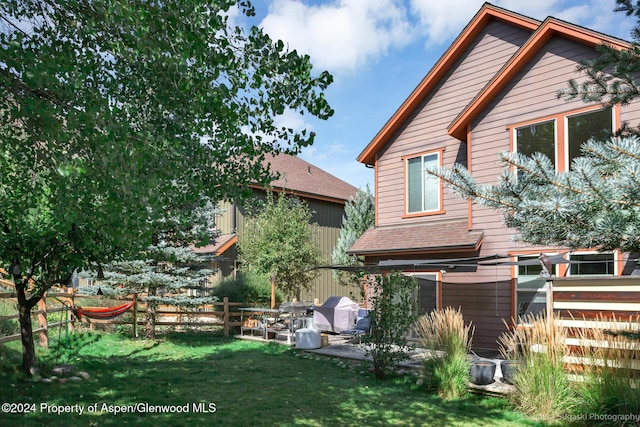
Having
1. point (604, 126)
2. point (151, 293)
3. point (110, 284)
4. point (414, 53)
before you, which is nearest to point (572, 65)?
point (604, 126)

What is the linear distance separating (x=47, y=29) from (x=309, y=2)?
21.4ft

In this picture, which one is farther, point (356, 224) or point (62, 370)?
point (356, 224)

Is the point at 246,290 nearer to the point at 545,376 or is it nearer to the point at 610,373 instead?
the point at 545,376

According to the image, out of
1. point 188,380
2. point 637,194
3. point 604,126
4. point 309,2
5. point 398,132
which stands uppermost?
point 309,2

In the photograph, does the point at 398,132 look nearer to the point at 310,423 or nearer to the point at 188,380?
the point at 188,380

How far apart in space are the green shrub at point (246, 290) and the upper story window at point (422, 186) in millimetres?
6514

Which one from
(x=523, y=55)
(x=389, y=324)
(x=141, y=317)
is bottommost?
(x=141, y=317)

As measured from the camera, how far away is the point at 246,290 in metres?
17.8

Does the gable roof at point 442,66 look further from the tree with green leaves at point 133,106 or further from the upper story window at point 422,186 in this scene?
the tree with green leaves at point 133,106

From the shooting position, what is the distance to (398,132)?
14.8 metres

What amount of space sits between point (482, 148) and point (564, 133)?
6.08ft

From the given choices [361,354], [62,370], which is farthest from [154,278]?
[361,354]

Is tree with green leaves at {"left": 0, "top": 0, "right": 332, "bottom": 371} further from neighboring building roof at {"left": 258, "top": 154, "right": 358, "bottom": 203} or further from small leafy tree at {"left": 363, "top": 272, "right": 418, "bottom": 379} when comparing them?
neighboring building roof at {"left": 258, "top": 154, "right": 358, "bottom": 203}

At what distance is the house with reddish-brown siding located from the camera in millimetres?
10789
